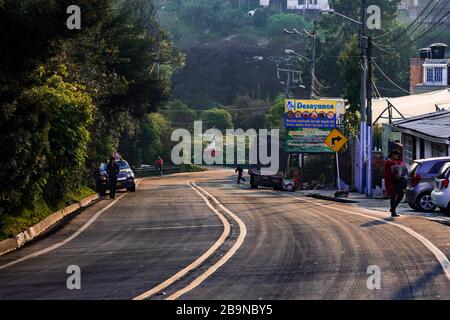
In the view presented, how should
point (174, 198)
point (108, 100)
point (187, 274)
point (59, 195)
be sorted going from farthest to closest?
point (108, 100)
point (174, 198)
point (59, 195)
point (187, 274)

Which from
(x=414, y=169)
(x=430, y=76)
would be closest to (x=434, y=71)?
(x=430, y=76)

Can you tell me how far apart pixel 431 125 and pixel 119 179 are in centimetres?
1539

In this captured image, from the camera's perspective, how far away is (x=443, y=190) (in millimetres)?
26422

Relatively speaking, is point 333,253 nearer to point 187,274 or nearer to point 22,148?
point 187,274

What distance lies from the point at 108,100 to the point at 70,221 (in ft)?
75.0

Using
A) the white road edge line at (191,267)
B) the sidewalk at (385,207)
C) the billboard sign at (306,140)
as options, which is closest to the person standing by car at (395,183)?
the sidewalk at (385,207)

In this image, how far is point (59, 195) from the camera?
1278 inches

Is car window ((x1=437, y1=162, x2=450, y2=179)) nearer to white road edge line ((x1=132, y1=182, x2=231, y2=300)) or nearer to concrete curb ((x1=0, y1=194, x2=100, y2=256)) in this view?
white road edge line ((x1=132, y1=182, x2=231, y2=300))

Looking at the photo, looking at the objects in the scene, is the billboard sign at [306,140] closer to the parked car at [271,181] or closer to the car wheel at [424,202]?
the parked car at [271,181]

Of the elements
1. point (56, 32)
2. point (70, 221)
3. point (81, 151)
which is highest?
point (56, 32)

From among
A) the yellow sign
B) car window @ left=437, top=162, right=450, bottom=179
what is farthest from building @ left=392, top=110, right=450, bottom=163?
car window @ left=437, top=162, right=450, bottom=179

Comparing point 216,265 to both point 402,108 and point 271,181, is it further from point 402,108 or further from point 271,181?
point 402,108
